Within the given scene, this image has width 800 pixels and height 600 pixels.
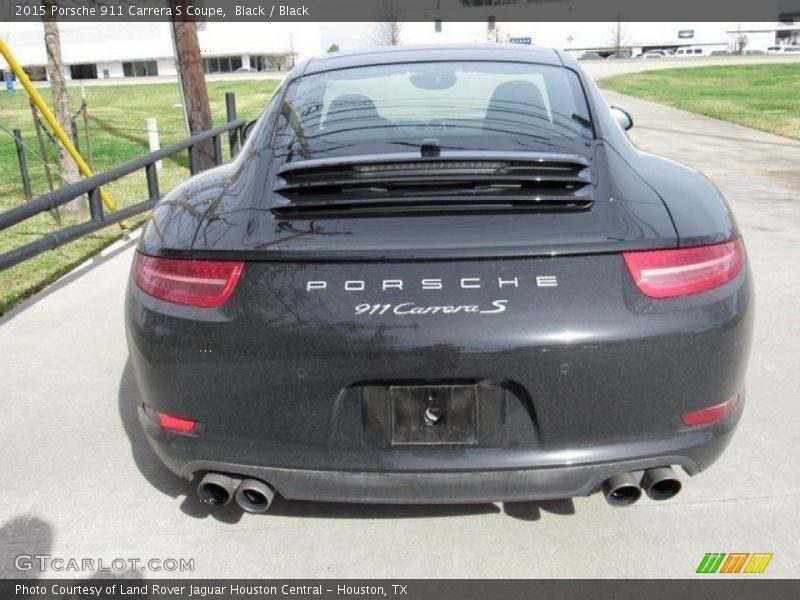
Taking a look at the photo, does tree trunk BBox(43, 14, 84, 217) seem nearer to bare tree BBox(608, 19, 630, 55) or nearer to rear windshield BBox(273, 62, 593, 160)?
rear windshield BBox(273, 62, 593, 160)

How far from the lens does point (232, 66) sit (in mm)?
83562

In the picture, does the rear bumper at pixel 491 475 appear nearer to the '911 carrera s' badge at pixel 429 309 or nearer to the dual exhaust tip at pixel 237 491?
the dual exhaust tip at pixel 237 491

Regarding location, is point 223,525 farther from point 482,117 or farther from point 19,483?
point 482,117

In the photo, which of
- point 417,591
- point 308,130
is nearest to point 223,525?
point 417,591

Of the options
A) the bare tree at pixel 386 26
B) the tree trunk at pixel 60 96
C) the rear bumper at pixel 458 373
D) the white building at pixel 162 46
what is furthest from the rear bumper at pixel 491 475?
the white building at pixel 162 46

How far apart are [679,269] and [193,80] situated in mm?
10514

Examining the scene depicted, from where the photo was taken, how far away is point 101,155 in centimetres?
1429

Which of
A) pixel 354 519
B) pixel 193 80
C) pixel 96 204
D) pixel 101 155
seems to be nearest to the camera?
pixel 354 519

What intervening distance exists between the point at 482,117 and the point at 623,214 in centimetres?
102

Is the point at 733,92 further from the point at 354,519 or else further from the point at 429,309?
the point at 429,309

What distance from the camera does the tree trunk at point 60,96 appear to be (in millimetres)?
8258
